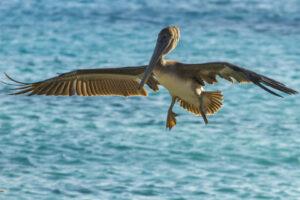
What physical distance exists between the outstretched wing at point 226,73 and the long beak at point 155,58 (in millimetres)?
202

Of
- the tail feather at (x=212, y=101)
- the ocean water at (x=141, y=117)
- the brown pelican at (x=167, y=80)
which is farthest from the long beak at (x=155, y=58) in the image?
the ocean water at (x=141, y=117)

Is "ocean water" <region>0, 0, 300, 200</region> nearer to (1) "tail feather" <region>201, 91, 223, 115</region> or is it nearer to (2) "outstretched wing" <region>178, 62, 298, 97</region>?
(1) "tail feather" <region>201, 91, 223, 115</region>

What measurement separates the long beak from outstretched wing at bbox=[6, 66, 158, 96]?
1.53 ft

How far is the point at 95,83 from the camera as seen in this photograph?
8781mm

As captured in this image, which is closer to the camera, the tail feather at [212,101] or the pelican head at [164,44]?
the pelican head at [164,44]

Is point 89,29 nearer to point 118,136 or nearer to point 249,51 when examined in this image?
point 249,51

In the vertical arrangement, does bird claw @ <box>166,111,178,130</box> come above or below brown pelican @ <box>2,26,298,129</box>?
below

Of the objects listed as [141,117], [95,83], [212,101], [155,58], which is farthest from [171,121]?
[141,117]

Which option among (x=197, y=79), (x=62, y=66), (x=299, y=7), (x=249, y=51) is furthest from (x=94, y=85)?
(x=299, y=7)

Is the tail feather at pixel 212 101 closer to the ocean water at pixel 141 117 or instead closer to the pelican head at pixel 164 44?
the pelican head at pixel 164 44

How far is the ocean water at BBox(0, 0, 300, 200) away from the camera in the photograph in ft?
36.0

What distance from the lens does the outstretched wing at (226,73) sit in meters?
7.13

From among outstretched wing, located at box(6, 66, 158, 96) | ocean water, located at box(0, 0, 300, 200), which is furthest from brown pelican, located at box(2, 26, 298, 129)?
ocean water, located at box(0, 0, 300, 200)

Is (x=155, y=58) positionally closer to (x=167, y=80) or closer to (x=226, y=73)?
(x=167, y=80)
